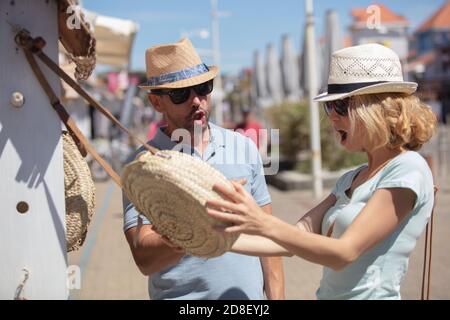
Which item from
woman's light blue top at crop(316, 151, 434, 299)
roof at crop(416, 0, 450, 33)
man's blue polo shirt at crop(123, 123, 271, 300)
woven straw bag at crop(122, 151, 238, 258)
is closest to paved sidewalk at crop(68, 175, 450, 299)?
man's blue polo shirt at crop(123, 123, 271, 300)

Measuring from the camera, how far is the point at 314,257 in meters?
1.88

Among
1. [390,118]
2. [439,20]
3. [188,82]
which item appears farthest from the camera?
[439,20]

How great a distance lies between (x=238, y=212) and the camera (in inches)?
68.6

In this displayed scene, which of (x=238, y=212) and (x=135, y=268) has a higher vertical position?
(x=238, y=212)

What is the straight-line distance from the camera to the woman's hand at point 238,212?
5.70 ft

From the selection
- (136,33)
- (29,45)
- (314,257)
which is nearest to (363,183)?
(314,257)

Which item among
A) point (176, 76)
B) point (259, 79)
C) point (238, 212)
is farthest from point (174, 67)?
point (259, 79)

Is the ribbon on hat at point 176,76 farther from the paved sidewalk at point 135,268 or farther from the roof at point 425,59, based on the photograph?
the roof at point 425,59

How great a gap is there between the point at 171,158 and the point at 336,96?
65 cm

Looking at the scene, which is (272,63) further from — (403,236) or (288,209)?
(403,236)

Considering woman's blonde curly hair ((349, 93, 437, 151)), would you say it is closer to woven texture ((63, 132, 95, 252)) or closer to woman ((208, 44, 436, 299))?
woman ((208, 44, 436, 299))

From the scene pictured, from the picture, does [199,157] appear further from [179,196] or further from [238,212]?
[238,212]

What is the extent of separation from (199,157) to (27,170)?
867mm

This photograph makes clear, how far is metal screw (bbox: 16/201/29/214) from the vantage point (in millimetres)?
2033
